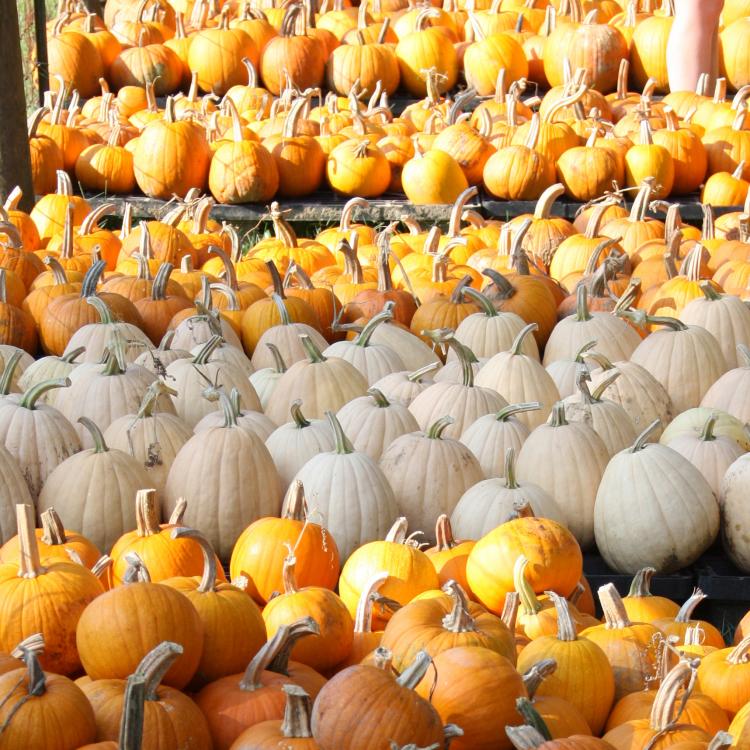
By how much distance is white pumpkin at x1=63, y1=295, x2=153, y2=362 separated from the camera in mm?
4074

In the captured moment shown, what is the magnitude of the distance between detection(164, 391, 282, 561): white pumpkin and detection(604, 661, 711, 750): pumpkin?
1359mm

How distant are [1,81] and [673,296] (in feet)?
11.0

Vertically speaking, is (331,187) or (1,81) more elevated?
(1,81)

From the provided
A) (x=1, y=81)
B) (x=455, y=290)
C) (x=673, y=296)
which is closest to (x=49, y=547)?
(x=455, y=290)

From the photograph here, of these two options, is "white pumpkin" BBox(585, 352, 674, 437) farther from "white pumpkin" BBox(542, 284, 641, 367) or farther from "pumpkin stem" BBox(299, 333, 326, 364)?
"pumpkin stem" BBox(299, 333, 326, 364)

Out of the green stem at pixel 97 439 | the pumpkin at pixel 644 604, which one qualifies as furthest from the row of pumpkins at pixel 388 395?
the pumpkin at pixel 644 604

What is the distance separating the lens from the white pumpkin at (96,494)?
124 inches

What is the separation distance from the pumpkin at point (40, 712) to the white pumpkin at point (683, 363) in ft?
8.53

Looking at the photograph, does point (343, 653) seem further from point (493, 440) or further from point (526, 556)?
point (493, 440)

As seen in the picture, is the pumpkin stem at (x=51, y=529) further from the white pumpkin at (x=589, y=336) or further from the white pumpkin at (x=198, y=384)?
the white pumpkin at (x=589, y=336)

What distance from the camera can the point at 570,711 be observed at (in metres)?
2.19

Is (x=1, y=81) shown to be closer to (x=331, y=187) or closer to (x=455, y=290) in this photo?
(x=331, y=187)

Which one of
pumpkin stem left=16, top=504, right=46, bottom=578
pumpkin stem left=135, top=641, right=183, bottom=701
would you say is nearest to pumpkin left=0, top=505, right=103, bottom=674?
pumpkin stem left=16, top=504, right=46, bottom=578

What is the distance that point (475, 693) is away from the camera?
2.09 m
